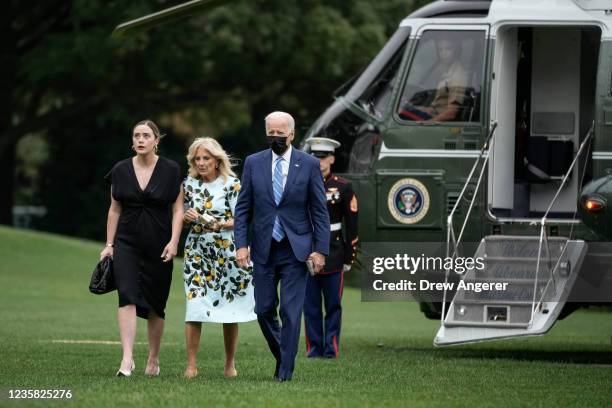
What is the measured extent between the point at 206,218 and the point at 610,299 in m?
4.02

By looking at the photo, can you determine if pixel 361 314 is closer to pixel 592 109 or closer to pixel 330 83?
pixel 592 109

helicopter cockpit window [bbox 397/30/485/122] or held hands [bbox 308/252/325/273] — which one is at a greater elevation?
helicopter cockpit window [bbox 397/30/485/122]

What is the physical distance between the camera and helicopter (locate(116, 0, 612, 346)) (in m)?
12.2

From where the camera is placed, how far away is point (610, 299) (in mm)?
12195

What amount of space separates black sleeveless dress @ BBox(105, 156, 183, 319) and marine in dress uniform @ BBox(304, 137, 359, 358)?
2.51m

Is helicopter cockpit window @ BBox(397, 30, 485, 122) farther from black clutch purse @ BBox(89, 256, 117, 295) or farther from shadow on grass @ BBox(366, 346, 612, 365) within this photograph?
black clutch purse @ BBox(89, 256, 117, 295)

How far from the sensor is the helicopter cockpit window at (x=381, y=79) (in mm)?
13383

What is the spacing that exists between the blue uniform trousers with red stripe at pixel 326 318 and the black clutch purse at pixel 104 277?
9.04 ft

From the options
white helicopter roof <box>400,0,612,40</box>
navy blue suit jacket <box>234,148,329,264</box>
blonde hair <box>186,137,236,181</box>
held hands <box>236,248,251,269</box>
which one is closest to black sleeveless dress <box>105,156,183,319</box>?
blonde hair <box>186,137,236,181</box>

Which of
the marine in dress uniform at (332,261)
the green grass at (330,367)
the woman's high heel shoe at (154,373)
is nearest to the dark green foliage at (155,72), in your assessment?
the green grass at (330,367)

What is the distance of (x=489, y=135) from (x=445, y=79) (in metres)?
0.75

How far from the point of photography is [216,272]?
33.5ft

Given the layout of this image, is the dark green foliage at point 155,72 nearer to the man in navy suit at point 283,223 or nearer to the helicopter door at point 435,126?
the helicopter door at point 435,126

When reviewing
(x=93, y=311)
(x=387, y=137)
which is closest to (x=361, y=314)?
(x=93, y=311)
